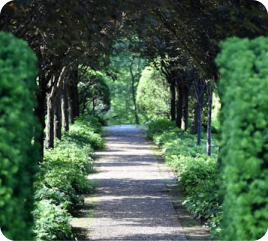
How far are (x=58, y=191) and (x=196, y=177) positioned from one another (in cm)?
356

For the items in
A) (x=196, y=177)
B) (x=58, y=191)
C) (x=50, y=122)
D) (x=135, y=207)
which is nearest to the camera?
(x=58, y=191)

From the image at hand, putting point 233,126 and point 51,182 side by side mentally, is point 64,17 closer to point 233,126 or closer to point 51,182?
point 233,126

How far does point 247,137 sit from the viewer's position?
4.27 meters

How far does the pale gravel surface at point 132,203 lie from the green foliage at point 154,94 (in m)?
14.8

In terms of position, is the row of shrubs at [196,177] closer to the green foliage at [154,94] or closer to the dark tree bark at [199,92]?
the dark tree bark at [199,92]

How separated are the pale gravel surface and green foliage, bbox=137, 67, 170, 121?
14828 mm

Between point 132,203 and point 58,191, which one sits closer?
point 58,191

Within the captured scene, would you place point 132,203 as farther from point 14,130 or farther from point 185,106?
point 185,106

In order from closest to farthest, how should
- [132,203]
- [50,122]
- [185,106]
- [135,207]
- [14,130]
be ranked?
[14,130], [135,207], [132,203], [50,122], [185,106]

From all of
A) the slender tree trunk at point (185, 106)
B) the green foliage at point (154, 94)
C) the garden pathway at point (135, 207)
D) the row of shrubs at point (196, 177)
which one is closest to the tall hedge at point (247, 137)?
the row of shrubs at point (196, 177)

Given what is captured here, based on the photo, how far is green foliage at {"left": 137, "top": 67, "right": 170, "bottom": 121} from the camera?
1352 inches

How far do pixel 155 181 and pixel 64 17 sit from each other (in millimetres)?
8124

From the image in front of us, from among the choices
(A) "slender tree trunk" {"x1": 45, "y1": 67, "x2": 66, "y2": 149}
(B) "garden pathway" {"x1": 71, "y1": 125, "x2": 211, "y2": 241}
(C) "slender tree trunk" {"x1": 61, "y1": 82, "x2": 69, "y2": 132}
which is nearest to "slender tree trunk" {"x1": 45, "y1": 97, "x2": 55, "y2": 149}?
(A) "slender tree trunk" {"x1": 45, "y1": 67, "x2": 66, "y2": 149}

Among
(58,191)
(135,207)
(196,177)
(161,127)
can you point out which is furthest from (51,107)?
(161,127)
